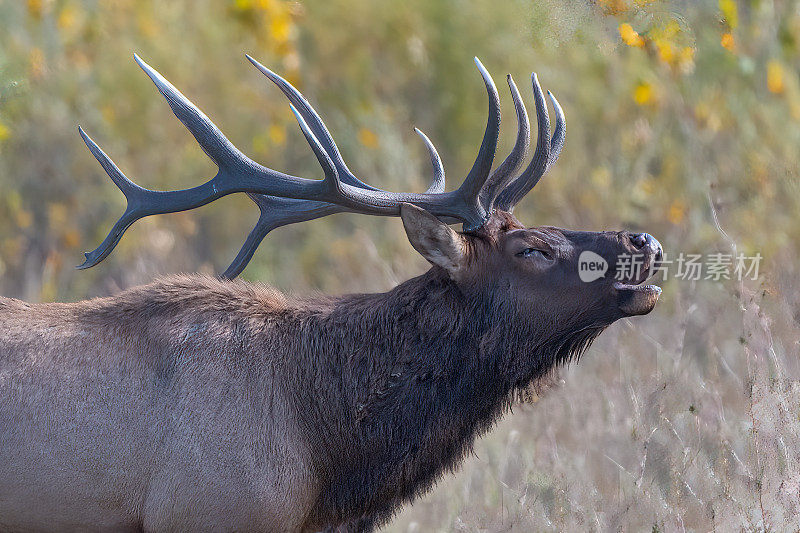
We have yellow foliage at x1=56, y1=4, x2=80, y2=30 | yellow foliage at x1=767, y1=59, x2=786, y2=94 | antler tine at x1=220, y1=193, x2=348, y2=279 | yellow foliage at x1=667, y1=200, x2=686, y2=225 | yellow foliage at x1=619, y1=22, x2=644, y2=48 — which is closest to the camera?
antler tine at x1=220, y1=193, x2=348, y2=279

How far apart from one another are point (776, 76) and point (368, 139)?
4051 mm

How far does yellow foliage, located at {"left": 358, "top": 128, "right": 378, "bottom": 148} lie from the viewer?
10.5 meters

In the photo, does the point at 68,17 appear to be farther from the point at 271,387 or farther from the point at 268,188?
the point at 271,387

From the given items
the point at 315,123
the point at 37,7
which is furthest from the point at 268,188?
the point at 37,7

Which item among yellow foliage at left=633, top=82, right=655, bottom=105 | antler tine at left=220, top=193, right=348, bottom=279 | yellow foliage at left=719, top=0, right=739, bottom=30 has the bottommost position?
antler tine at left=220, top=193, right=348, bottom=279

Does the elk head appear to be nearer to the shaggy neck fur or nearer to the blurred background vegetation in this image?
the shaggy neck fur

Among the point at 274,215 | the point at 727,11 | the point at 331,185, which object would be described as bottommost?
the point at 274,215

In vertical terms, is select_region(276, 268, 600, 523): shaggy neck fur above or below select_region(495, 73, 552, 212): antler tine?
below

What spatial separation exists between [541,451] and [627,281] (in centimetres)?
196

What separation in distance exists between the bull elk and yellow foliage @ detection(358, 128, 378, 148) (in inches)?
235

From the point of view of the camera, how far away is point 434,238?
430 cm

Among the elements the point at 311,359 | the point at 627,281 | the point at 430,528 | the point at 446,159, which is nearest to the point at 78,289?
the point at 446,159

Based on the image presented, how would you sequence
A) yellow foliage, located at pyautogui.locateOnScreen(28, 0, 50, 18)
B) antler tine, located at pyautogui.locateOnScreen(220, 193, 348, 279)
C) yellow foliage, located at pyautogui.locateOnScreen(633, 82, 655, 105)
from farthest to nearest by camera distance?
yellow foliage, located at pyautogui.locateOnScreen(28, 0, 50, 18) → yellow foliage, located at pyautogui.locateOnScreen(633, 82, 655, 105) → antler tine, located at pyautogui.locateOnScreen(220, 193, 348, 279)

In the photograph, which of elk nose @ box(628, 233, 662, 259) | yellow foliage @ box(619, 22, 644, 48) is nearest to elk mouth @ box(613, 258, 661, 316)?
elk nose @ box(628, 233, 662, 259)
